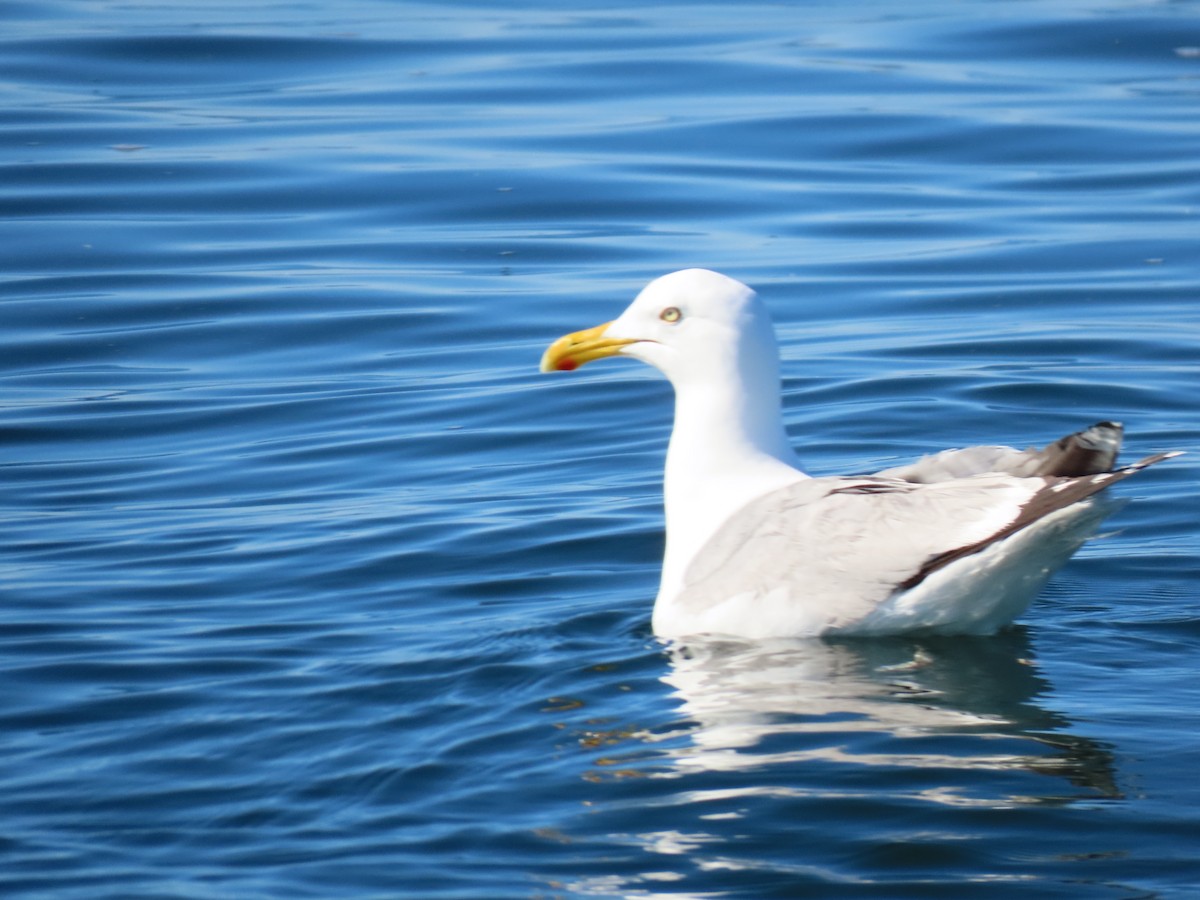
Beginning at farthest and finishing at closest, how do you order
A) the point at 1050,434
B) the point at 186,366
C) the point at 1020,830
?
the point at 186,366, the point at 1050,434, the point at 1020,830

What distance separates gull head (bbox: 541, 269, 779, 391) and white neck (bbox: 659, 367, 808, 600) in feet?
0.17

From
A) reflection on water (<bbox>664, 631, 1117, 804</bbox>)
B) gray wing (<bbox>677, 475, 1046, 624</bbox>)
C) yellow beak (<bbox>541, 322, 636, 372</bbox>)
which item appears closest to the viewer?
reflection on water (<bbox>664, 631, 1117, 804</bbox>)

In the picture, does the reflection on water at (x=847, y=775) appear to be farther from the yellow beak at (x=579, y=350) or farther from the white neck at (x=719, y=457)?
the yellow beak at (x=579, y=350)

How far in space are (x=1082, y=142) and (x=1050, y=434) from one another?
8.52 metres

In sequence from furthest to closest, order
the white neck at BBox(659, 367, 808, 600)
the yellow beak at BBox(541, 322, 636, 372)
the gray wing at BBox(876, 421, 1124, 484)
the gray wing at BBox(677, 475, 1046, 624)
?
the yellow beak at BBox(541, 322, 636, 372), the white neck at BBox(659, 367, 808, 600), the gray wing at BBox(677, 475, 1046, 624), the gray wing at BBox(876, 421, 1124, 484)

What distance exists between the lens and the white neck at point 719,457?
6.87 m

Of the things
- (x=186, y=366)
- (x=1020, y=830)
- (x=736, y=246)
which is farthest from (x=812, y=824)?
(x=736, y=246)

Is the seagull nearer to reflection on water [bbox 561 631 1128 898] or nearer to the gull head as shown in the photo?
the gull head

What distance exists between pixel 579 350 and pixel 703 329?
0.54m

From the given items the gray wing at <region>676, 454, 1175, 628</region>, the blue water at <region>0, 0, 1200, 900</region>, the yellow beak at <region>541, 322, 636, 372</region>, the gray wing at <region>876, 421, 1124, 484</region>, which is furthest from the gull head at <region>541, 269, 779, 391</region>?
the blue water at <region>0, 0, 1200, 900</region>

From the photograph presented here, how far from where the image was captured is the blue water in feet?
16.4

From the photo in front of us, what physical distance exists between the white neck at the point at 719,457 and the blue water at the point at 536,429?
0.43 metres

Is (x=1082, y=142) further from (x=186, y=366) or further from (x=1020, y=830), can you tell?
(x=1020, y=830)

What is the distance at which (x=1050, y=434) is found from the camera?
9.69 meters
